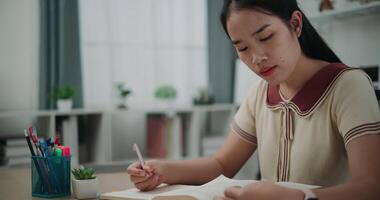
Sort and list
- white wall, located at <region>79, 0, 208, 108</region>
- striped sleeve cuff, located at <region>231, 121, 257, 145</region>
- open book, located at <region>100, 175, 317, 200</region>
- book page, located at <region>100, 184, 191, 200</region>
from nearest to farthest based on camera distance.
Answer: open book, located at <region>100, 175, 317, 200</region> → book page, located at <region>100, 184, 191, 200</region> → striped sleeve cuff, located at <region>231, 121, 257, 145</region> → white wall, located at <region>79, 0, 208, 108</region>

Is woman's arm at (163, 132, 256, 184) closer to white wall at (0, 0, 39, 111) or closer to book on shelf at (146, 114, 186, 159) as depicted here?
book on shelf at (146, 114, 186, 159)

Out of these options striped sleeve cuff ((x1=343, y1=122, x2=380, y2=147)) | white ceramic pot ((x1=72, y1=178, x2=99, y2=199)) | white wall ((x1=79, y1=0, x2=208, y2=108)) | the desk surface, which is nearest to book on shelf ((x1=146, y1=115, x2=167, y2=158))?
white wall ((x1=79, y1=0, x2=208, y2=108))

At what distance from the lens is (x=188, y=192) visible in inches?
40.4

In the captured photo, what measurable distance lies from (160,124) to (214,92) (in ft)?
1.87

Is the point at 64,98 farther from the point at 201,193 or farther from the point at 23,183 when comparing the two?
the point at 201,193

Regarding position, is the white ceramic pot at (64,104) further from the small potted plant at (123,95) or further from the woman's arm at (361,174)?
the woman's arm at (361,174)

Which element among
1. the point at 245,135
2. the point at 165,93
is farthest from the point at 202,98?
the point at 245,135

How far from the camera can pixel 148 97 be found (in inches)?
158

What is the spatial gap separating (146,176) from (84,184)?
147 millimetres

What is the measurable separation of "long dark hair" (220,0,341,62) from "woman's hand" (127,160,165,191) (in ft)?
1.26

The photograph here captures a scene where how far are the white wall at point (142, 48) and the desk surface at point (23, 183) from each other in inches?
90.8

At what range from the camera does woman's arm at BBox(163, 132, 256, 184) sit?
1333 mm

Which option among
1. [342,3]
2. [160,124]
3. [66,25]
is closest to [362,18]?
[342,3]

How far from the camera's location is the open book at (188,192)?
1.01 metres
